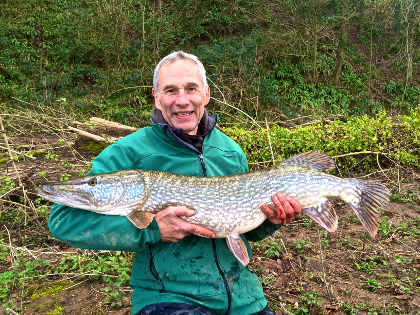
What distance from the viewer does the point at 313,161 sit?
2430 millimetres

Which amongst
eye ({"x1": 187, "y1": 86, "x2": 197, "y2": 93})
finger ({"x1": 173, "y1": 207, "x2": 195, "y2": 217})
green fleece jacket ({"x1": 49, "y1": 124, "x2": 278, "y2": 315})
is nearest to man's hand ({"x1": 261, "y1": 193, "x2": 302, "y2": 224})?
green fleece jacket ({"x1": 49, "y1": 124, "x2": 278, "y2": 315})

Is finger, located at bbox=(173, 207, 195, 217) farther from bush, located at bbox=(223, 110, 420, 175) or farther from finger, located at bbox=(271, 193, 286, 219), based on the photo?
bush, located at bbox=(223, 110, 420, 175)

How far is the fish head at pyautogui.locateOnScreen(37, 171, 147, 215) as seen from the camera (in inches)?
79.7

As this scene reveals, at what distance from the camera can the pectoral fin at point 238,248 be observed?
6.79 feet

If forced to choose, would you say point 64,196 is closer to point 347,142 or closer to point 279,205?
point 279,205

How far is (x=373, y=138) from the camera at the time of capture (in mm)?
5383

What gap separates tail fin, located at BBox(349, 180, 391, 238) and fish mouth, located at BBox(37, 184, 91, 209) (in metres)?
1.65

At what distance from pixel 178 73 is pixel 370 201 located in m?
1.47

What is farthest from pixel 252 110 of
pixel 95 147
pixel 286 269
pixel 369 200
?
pixel 369 200

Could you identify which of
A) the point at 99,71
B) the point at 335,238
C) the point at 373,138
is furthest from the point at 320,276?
the point at 99,71

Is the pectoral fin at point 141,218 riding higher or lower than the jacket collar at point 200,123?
lower

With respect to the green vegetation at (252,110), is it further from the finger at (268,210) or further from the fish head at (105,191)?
the fish head at (105,191)

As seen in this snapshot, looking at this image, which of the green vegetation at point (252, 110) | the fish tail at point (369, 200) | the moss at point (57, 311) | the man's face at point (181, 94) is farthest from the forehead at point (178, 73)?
the moss at point (57, 311)

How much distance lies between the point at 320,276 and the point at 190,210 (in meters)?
1.75
